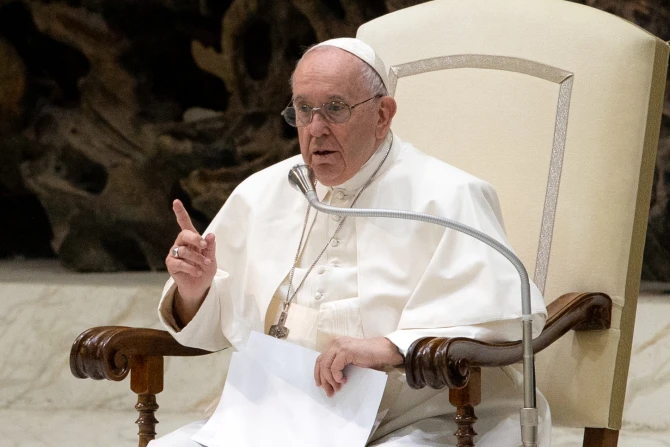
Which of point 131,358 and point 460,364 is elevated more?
point 460,364

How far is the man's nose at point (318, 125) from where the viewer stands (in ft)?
8.93

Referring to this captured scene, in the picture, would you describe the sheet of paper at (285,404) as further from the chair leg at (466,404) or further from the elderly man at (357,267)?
the chair leg at (466,404)

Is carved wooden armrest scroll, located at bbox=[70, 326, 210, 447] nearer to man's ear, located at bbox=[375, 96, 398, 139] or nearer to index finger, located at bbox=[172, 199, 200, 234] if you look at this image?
index finger, located at bbox=[172, 199, 200, 234]

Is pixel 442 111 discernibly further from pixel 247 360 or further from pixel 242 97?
pixel 242 97

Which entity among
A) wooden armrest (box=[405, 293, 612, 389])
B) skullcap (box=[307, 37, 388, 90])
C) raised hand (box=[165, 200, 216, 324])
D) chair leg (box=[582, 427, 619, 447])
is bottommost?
chair leg (box=[582, 427, 619, 447])

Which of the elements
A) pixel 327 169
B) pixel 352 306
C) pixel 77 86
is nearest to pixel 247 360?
pixel 352 306

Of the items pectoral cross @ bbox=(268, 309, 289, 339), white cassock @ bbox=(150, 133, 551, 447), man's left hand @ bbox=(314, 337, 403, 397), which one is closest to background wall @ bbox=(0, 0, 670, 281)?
white cassock @ bbox=(150, 133, 551, 447)

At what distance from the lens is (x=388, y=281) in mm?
2756

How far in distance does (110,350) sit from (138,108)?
10.6 feet

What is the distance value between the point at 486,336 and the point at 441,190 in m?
0.45

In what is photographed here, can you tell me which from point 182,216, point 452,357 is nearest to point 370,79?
point 182,216

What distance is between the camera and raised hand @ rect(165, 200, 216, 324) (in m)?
2.57

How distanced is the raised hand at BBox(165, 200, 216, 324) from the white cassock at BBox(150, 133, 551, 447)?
101 millimetres

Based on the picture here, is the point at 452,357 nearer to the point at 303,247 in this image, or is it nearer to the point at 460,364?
the point at 460,364
